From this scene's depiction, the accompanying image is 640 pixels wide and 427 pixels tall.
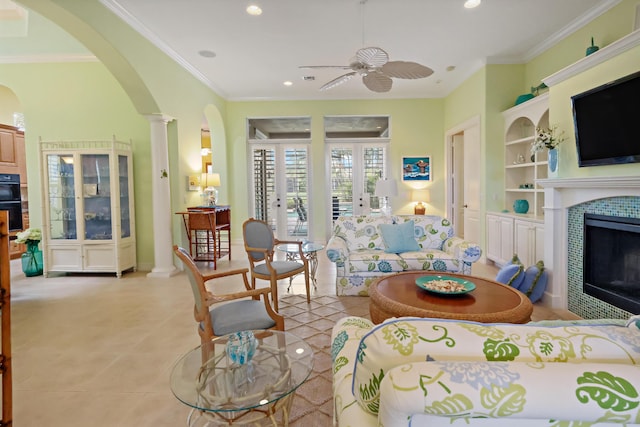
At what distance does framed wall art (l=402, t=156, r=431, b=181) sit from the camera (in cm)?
757

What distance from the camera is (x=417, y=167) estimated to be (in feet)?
24.8

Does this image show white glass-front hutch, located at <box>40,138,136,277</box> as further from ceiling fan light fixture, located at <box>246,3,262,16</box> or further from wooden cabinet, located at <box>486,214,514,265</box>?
wooden cabinet, located at <box>486,214,514,265</box>

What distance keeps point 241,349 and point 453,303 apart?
1.65m

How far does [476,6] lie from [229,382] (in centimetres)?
450

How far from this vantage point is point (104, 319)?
3.46 meters

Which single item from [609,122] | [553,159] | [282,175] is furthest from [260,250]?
[282,175]

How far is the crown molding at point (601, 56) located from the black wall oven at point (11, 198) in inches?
344

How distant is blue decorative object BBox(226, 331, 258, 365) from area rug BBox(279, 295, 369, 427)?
60 centimetres

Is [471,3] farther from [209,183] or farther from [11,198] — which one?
[11,198]

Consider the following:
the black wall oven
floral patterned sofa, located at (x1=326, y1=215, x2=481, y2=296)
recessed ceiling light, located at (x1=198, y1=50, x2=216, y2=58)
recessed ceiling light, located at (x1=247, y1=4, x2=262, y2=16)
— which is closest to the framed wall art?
floral patterned sofa, located at (x1=326, y1=215, x2=481, y2=296)

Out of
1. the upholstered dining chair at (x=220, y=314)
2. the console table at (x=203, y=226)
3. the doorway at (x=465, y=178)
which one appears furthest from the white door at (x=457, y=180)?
the upholstered dining chair at (x=220, y=314)

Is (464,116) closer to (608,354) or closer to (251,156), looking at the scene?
(251,156)

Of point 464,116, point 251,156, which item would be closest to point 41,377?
point 251,156

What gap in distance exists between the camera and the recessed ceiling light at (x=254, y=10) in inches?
148
